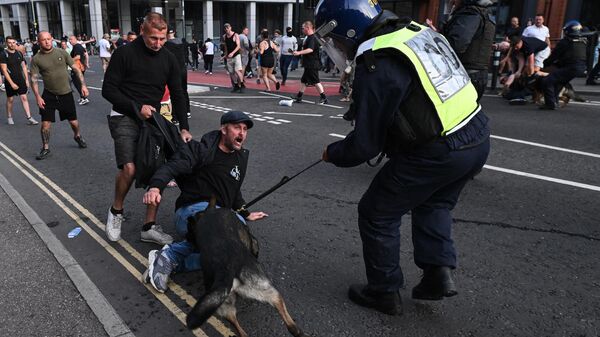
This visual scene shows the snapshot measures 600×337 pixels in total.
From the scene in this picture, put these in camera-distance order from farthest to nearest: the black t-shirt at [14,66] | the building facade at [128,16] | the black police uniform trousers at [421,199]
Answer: the building facade at [128,16] → the black t-shirt at [14,66] → the black police uniform trousers at [421,199]

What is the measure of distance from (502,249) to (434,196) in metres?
1.37

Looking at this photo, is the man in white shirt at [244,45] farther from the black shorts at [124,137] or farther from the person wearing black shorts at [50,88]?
the black shorts at [124,137]

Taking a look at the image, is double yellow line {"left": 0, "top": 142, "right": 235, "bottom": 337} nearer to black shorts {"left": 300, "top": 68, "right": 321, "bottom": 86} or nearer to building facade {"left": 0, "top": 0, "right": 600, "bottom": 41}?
black shorts {"left": 300, "top": 68, "right": 321, "bottom": 86}

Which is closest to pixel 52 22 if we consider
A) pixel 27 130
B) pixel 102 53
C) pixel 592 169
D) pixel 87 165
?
pixel 102 53

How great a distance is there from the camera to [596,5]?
1703 cm

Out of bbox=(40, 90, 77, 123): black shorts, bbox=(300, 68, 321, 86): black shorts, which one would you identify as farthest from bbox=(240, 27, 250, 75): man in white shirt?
bbox=(40, 90, 77, 123): black shorts

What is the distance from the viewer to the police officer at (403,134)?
7.59 feet

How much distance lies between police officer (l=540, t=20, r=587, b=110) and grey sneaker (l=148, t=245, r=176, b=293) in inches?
357

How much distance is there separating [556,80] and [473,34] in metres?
5.60

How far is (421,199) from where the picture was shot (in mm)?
2617

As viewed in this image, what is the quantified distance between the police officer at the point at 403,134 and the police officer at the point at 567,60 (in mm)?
8197

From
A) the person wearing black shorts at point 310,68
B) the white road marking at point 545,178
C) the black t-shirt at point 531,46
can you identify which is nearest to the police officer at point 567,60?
the black t-shirt at point 531,46

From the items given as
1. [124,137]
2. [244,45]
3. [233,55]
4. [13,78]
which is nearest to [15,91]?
[13,78]

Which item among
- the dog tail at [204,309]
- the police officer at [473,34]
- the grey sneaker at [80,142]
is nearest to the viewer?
the dog tail at [204,309]
